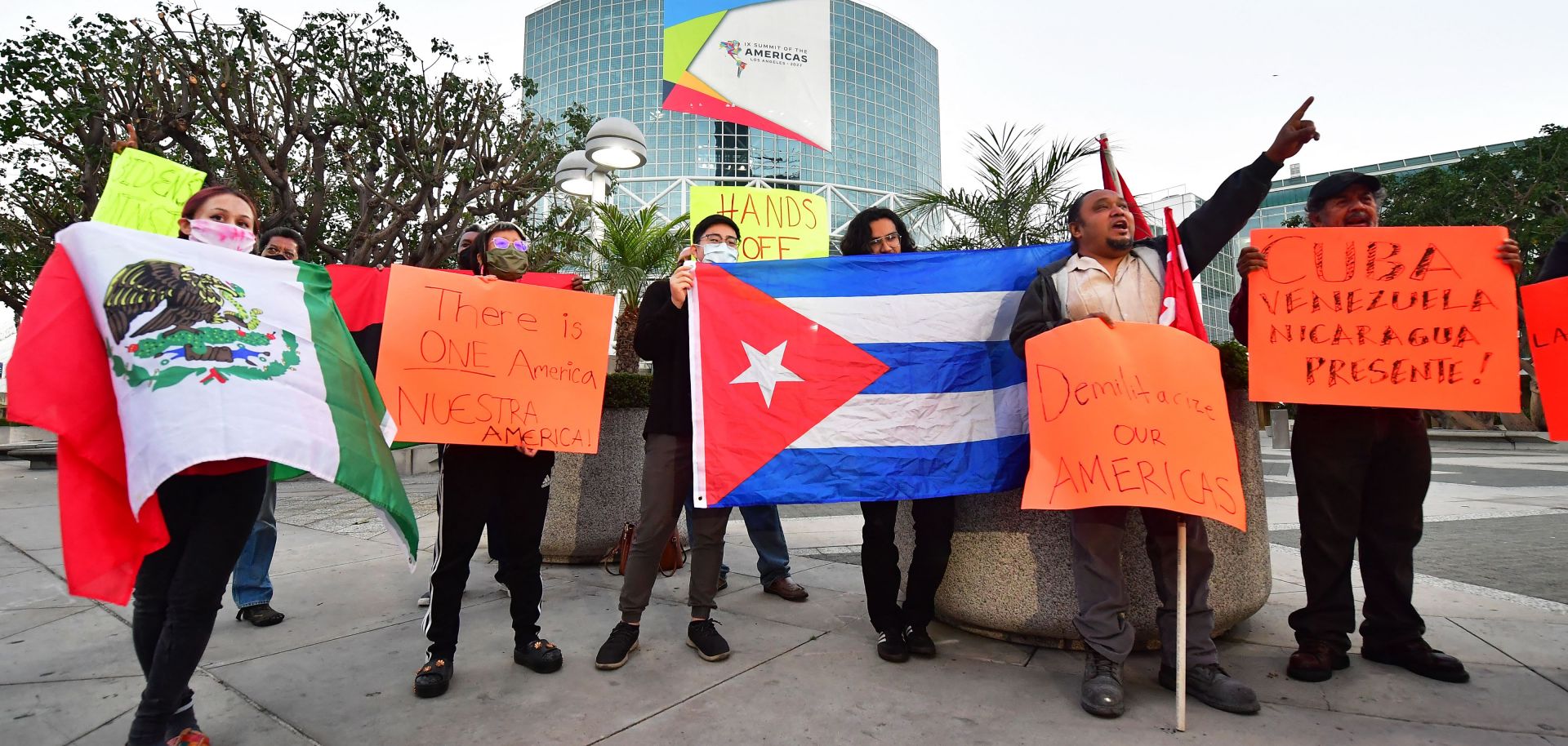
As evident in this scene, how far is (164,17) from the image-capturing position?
11406mm

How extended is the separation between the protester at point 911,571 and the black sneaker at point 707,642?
0.62 meters

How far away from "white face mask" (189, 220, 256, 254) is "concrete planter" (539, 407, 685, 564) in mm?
2434

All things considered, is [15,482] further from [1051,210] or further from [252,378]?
[1051,210]

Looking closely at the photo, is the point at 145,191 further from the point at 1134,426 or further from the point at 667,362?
the point at 1134,426

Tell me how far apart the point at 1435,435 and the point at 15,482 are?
3007cm

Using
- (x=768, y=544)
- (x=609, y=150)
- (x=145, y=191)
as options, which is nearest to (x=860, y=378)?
(x=768, y=544)

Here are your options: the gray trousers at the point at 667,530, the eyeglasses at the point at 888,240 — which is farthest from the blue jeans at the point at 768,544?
the eyeglasses at the point at 888,240

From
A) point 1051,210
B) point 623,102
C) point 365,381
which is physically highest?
point 623,102

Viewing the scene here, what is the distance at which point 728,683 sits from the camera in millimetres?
Result: 2672

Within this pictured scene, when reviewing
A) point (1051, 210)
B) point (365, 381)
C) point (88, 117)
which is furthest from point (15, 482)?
point (1051, 210)

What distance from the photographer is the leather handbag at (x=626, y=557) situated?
4359mm

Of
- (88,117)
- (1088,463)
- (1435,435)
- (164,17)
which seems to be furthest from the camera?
(1435,435)

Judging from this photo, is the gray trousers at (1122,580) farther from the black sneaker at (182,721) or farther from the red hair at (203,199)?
the red hair at (203,199)

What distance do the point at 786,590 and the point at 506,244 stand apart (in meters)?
2.22
